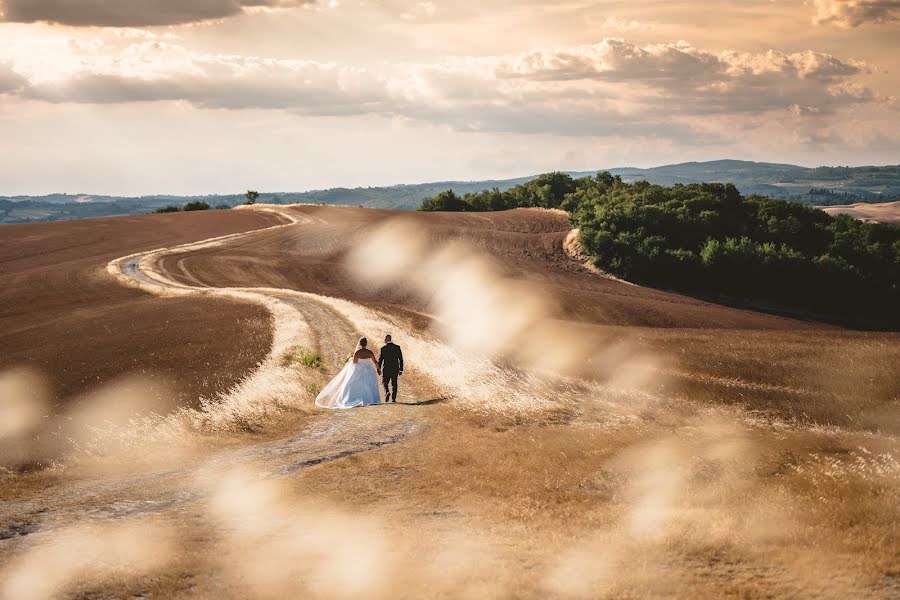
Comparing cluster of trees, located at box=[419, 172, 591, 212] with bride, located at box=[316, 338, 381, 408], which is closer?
bride, located at box=[316, 338, 381, 408]

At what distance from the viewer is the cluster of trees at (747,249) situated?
93.4 meters

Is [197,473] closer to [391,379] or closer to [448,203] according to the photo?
[391,379]

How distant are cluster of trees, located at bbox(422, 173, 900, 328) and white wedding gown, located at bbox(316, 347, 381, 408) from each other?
246 feet

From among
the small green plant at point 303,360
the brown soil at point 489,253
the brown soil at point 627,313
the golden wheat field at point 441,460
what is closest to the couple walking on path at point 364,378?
the golden wheat field at point 441,460

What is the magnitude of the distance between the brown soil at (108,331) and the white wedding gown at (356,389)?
463cm

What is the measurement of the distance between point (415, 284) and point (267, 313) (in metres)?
32.5

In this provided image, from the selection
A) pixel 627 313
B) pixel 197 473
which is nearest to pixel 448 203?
pixel 627 313

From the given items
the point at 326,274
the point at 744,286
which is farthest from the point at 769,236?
the point at 326,274

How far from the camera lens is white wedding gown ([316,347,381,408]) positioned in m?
25.2

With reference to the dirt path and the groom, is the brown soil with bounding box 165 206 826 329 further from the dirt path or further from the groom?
the dirt path

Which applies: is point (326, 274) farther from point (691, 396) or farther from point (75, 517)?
point (75, 517)

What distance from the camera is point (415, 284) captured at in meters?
77.8

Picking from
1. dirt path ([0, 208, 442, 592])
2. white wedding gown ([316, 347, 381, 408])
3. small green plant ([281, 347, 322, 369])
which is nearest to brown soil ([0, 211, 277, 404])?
small green plant ([281, 347, 322, 369])

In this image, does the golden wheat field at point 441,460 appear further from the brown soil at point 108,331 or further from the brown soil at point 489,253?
the brown soil at point 489,253
